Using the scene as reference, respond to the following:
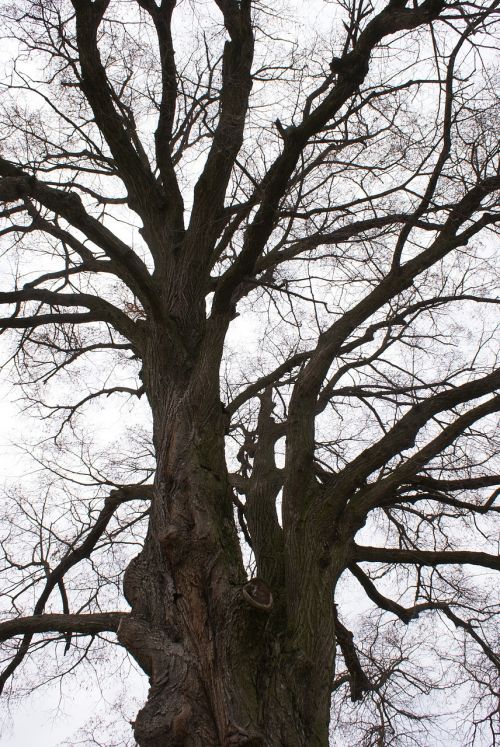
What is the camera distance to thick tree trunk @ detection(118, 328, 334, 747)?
2.32 metres

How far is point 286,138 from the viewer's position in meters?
3.07

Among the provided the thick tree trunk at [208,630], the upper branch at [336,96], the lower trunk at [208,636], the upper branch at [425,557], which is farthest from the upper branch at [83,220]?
the upper branch at [425,557]

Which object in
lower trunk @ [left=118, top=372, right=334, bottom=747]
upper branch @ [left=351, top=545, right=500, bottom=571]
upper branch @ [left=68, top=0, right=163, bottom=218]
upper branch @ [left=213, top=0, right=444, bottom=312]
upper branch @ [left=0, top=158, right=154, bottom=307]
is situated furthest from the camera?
upper branch @ [left=68, top=0, right=163, bottom=218]

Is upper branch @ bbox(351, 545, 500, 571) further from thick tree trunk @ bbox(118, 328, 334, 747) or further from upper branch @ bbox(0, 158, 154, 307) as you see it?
upper branch @ bbox(0, 158, 154, 307)

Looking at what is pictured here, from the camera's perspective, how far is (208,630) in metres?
2.53

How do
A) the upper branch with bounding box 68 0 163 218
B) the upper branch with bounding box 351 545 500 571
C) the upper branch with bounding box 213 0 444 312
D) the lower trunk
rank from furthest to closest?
the upper branch with bounding box 68 0 163 218 < the upper branch with bounding box 351 545 500 571 < the upper branch with bounding box 213 0 444 312 < the lower trunk

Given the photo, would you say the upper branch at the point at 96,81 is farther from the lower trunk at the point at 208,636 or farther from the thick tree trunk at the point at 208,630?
the lower trunk at the point at 208,636

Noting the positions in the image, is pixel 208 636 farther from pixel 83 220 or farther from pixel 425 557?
pixel 83 220

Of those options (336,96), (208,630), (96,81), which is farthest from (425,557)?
(96,81)

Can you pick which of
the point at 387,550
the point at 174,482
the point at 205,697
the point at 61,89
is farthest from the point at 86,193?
the point at 205,697

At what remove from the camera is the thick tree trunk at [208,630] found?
2.32 m

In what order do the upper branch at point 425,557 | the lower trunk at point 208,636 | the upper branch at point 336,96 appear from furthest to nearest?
the upper branch at point 425,557 < the upper branch at point 336,96 < the lower trunk at point 208,636

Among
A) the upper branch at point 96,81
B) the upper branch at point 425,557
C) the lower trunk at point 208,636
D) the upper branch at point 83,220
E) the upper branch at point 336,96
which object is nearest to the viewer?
the lower trunk at point 208,636

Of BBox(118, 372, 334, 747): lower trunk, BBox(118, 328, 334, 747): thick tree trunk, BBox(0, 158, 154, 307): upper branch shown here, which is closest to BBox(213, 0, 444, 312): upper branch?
BBox(0, 158, 154, 307): upper branch
